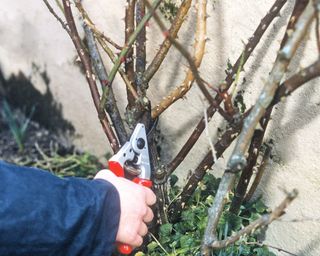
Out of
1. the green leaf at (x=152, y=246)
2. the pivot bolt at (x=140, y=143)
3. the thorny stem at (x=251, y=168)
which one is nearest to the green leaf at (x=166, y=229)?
the green leaf at (x=152, y=246)

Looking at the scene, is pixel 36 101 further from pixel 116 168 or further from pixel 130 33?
pixel 116 168

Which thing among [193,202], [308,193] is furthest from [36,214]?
[308,193]

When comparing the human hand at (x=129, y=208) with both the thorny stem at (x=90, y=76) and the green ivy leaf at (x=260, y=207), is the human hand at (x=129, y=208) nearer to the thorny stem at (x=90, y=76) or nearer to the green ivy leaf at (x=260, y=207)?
the thorny stem at (x=90, y=76)

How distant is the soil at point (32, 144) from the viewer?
2.48m

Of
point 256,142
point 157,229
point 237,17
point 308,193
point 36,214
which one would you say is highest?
point 237,17

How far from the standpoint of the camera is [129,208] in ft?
3.95

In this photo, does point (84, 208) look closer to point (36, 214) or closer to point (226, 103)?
point (36, 214)

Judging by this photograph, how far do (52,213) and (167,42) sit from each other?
0.55 meters

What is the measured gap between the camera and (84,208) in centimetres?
113

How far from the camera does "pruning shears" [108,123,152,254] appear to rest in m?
1.28

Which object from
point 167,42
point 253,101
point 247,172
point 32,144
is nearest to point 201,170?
point 247,172

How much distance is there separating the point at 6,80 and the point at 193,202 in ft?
4.97

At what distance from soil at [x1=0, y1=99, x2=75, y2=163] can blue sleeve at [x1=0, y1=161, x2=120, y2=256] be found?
4.22ft

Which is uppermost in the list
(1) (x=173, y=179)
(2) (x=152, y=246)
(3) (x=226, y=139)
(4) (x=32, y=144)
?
(3) (x=226, y=139)
